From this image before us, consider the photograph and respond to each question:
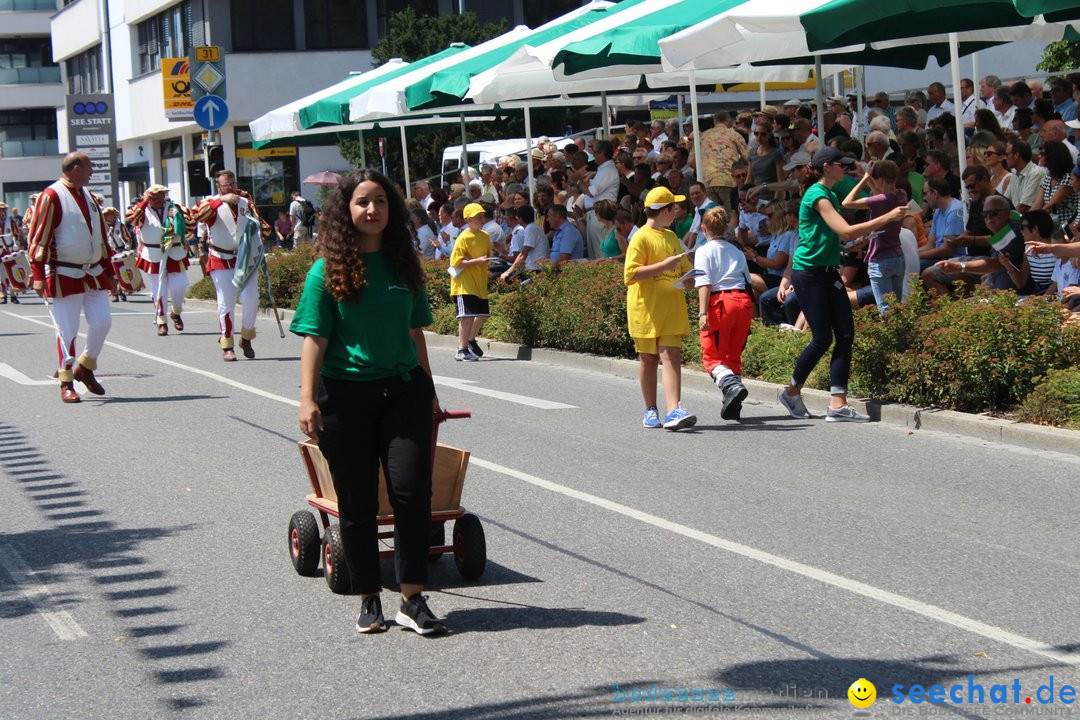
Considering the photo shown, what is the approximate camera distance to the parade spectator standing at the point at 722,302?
1175 centimetres

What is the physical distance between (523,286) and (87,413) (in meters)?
6.44

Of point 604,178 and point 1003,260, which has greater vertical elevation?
point 604,178

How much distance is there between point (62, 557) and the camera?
752cm

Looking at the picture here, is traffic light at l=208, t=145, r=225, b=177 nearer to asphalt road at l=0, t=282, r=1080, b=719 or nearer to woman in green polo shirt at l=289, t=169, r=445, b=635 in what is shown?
asphalt road at l=0, t=282, r=1080, b=719

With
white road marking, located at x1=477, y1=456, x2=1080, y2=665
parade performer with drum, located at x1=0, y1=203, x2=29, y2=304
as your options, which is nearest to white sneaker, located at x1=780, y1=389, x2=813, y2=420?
white road marking, located at x1=477, y1=456, x2=1080, y2=665

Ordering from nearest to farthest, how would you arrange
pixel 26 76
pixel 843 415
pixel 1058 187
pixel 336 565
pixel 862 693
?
pixel 862 693 < pixel 336 565 < pixel 843 415 < pixel 1058 187 < pixel 26 76

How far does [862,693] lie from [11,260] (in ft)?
97.1

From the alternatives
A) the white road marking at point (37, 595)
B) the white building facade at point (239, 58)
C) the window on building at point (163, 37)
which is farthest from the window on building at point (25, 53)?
the white road marking at point (37, 595)

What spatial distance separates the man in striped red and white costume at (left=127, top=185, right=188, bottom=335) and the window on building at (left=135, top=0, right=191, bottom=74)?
28.4 m

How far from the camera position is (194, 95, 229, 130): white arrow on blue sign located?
25219 mm

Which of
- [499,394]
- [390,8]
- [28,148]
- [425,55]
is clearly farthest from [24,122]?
[499,394]

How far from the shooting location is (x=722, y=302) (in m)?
11.8

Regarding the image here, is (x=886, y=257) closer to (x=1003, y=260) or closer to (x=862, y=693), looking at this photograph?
(x=1003, y=260)

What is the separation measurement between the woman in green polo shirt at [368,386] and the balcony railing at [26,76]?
74.0 m
